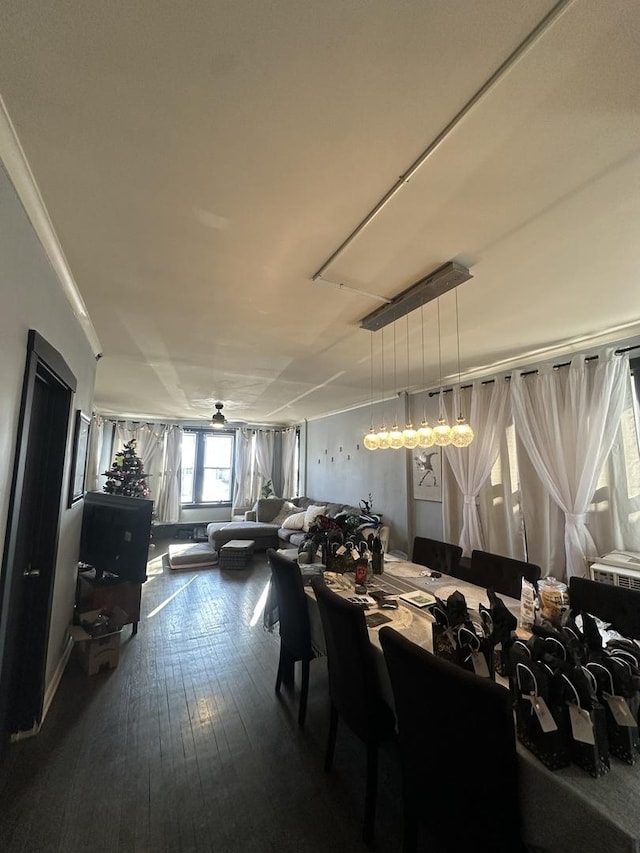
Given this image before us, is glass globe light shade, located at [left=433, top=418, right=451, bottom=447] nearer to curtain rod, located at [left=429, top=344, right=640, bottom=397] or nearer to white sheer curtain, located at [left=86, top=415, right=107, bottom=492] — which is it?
curtain rod, located at [left=429, top=344, right=640, bottom=397]

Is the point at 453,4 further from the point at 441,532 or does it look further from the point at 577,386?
the point at 441,532

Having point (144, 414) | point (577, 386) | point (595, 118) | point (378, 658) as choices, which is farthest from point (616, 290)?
point (144, 414)

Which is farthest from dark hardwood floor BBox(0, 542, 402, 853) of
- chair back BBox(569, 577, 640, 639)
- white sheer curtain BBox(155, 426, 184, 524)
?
white sheer curtain BBox(155, 426, 184, 524)

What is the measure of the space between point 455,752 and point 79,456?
9.99 ft

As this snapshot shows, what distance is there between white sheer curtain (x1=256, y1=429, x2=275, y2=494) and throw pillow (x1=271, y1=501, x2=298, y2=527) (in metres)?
1.57

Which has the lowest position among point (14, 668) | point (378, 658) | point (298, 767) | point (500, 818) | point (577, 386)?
point (298, 767)

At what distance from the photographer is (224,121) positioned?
44.0 inches

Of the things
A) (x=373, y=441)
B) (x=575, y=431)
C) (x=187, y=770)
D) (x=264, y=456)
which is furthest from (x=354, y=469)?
(x=187, y=770)

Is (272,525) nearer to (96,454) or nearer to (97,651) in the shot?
(96,454)

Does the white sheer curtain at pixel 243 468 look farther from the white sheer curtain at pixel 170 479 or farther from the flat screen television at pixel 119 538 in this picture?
the flat screen television at pixel 119 538

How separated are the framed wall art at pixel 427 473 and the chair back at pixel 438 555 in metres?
1.41

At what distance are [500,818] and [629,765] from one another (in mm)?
390

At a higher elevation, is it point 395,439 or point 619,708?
point 395,439

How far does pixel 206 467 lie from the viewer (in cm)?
844
